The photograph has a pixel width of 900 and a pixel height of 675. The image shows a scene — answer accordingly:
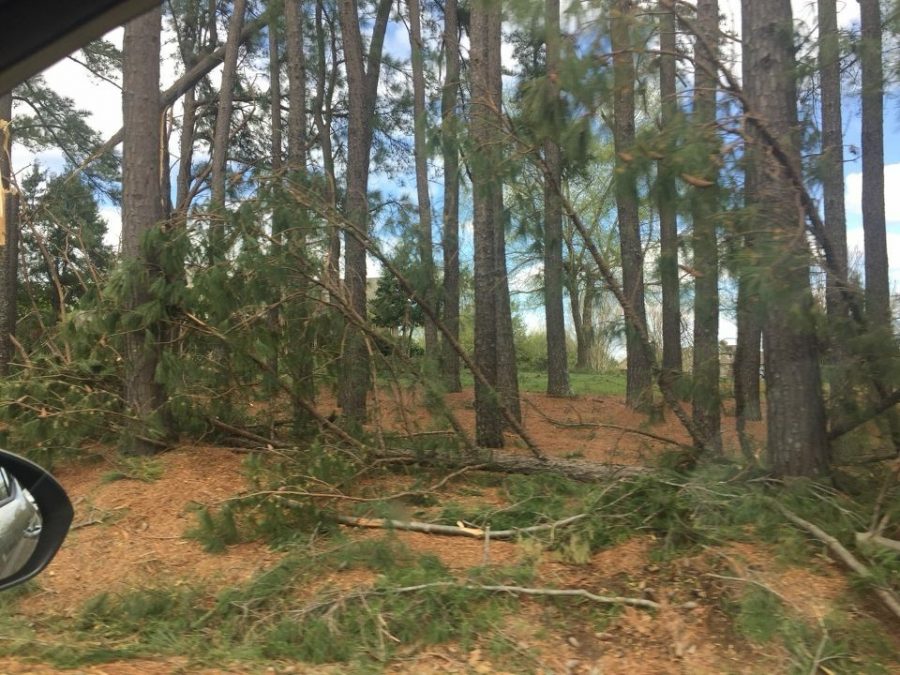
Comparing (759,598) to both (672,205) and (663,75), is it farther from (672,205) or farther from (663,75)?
(663,75)

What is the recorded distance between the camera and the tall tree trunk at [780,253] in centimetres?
532

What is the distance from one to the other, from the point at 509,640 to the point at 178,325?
5.07 m

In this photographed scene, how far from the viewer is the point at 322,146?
60.7ft

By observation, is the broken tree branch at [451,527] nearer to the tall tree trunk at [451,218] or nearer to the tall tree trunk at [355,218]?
the tall tree trunk at [355,218]

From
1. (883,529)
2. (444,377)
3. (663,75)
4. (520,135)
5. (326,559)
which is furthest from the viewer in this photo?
(444,377)

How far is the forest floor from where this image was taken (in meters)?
4.27

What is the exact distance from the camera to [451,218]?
35.5 ft

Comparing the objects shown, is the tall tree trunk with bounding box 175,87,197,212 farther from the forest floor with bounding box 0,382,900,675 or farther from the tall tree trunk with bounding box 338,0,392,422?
the forest floor with bounding box 0,382,900,675

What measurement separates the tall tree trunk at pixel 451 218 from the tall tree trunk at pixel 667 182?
2.06 meters

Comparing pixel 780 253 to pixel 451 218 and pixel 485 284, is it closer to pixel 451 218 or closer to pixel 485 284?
pixel 485 284

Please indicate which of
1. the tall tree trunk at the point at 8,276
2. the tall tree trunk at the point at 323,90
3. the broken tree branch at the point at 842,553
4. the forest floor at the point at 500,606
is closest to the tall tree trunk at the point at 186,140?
the tall tree trunk at the point at 323,90

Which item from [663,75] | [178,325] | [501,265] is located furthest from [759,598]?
[501,265]

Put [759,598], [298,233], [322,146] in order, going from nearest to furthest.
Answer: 1. [759,598]
2. [298,233]
3. [322,146]

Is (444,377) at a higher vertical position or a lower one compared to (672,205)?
lower
